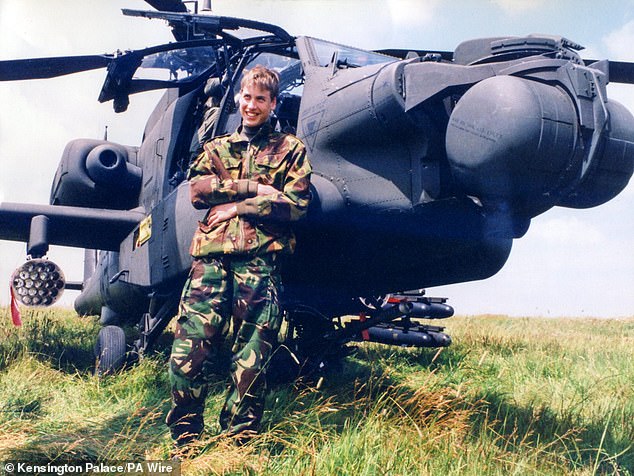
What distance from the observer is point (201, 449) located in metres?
2.82

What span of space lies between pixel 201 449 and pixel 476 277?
1887 mm

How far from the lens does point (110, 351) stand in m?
5.27

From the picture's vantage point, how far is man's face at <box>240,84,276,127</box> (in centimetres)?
310

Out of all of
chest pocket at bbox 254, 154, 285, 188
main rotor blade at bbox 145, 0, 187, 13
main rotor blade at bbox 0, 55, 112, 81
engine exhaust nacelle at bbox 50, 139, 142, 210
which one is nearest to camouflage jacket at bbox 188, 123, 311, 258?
chest pocket at bbox 254, 154, 285, 188

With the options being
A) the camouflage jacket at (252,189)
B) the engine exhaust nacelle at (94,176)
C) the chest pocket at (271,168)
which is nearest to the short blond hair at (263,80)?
the camouflage jacket at (252,189)

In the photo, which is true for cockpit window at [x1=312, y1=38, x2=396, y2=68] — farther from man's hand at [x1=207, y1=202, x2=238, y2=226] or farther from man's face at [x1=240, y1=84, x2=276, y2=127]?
man's hand at [x1=207, y1=202, x2=238, y2=226]

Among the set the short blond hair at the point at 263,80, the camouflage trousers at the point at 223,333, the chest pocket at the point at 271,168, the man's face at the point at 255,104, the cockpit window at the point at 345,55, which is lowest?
the camouflage trousers at the point at 223,333

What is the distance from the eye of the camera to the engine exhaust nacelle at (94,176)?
5.68 metres

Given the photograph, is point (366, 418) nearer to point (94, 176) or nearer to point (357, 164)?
point (357, 164)

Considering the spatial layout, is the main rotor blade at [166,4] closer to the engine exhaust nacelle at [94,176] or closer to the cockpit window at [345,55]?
the engine exhaust nacelle at [94,176]

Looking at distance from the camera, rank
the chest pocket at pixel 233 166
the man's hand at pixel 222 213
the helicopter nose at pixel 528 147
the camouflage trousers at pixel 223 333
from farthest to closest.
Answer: the chest pocket at pixel 233 166
the man's hand at pixel 222 213
the camouflage trousers at pixel 223 333
the helicopter nose at pixel 528 147

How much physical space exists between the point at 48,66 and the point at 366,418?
329 cm

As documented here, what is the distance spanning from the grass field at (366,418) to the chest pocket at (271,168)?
1.14 metres

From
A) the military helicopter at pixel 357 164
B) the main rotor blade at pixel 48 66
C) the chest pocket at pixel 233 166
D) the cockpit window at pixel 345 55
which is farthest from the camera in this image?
the main rotor blade at pixel 48 66
